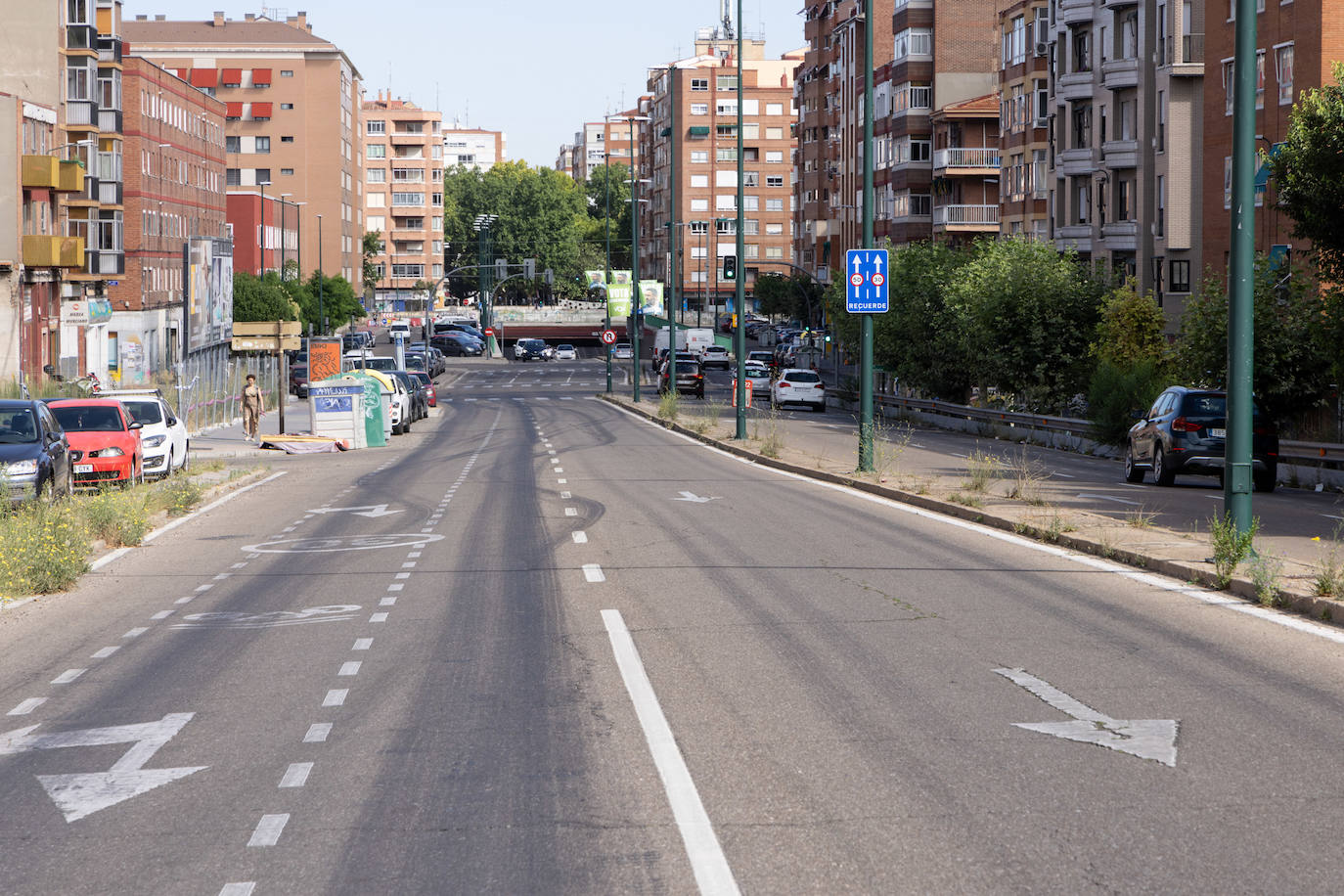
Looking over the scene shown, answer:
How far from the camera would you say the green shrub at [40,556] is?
14383mm

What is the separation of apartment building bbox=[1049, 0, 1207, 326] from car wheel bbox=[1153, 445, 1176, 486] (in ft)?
79.2

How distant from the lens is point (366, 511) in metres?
22.8

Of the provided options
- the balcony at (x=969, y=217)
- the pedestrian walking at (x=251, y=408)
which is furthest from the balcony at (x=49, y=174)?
the balcony at (x=969, y=217)

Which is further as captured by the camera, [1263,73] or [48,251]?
[48,251]

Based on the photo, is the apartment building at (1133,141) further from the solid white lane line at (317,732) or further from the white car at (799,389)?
the solid white lane line at (317,732)

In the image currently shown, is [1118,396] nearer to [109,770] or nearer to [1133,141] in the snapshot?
[1133,141]

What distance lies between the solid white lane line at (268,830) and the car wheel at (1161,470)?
23.0 m

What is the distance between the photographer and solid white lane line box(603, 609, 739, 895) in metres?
5.96

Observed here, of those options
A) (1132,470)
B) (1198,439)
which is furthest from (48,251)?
(1198,439)

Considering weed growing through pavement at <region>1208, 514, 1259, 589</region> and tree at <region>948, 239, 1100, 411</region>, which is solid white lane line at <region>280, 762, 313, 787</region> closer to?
weed growing through pavement at <region>1208, 514, 1259, 589</region>

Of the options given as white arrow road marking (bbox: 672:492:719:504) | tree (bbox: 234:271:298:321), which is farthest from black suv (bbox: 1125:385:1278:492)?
tree (bbox: 234:271:298:321)

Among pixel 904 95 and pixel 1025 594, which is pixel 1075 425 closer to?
pixel 1025 594

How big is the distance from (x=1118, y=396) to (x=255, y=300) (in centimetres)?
6433

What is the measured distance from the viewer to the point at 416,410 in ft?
184
